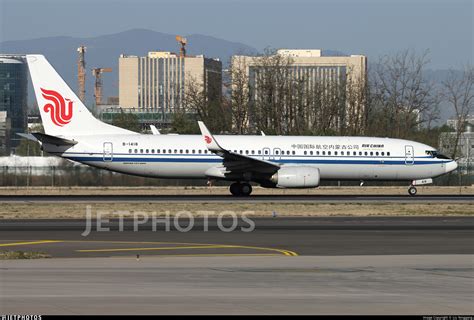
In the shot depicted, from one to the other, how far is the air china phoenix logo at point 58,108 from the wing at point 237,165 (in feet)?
24.5

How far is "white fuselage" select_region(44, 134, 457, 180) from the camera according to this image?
4794 centimetres

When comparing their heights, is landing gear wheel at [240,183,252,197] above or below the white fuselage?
below

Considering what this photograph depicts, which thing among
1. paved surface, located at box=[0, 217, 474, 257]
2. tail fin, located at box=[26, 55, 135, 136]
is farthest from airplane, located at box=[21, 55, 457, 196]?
paved surface, located at box=[0, 217, 474, 257]

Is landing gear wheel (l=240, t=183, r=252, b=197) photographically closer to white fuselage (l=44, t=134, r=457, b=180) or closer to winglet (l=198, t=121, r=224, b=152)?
white fuselage (l=44, t=134, r=457, b=180)

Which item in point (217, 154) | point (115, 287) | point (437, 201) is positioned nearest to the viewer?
point (115, 287)

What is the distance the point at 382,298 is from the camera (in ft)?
51.9

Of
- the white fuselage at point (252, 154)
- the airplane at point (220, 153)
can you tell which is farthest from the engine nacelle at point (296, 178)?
the white fuselage at point (252, 154)

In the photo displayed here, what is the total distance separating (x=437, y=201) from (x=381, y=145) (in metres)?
6.54

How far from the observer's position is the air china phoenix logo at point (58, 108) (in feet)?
162

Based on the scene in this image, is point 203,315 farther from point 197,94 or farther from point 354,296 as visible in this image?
point 197,94

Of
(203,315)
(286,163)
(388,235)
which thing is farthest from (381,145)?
(203,315)

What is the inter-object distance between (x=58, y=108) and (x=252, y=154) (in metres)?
10.2

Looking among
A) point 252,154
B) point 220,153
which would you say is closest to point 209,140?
point 220,153

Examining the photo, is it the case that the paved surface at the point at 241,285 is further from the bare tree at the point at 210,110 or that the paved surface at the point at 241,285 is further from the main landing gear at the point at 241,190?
the bare tree at the point at 210,110
